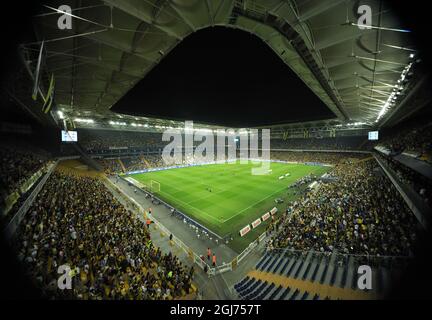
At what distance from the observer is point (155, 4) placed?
21.7ft

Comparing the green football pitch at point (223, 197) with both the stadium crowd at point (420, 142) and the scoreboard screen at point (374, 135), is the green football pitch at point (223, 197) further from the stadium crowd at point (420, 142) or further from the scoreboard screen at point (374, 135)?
the scoreboard screen at point (374, 135)

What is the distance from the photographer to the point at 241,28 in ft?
28.2

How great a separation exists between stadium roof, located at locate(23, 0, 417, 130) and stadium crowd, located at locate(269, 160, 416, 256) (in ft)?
28.1

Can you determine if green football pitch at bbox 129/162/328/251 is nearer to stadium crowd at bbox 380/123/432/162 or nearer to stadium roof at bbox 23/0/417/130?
stadium crowd at bbox 380/123/432/162

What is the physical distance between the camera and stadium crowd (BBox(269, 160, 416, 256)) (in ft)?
29.7

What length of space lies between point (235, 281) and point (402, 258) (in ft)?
26.1

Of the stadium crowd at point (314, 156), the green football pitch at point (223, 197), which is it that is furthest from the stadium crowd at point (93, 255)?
the stadium crowd at point (314, 156)

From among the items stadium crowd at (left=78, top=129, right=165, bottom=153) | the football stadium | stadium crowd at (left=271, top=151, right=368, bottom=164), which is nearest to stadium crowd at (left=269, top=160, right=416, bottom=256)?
the football stadium

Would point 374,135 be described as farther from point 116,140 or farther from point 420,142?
point 116,140

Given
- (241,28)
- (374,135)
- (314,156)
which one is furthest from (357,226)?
(314,156)

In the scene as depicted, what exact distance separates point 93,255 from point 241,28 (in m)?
14.2

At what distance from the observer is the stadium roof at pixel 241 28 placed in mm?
6637
